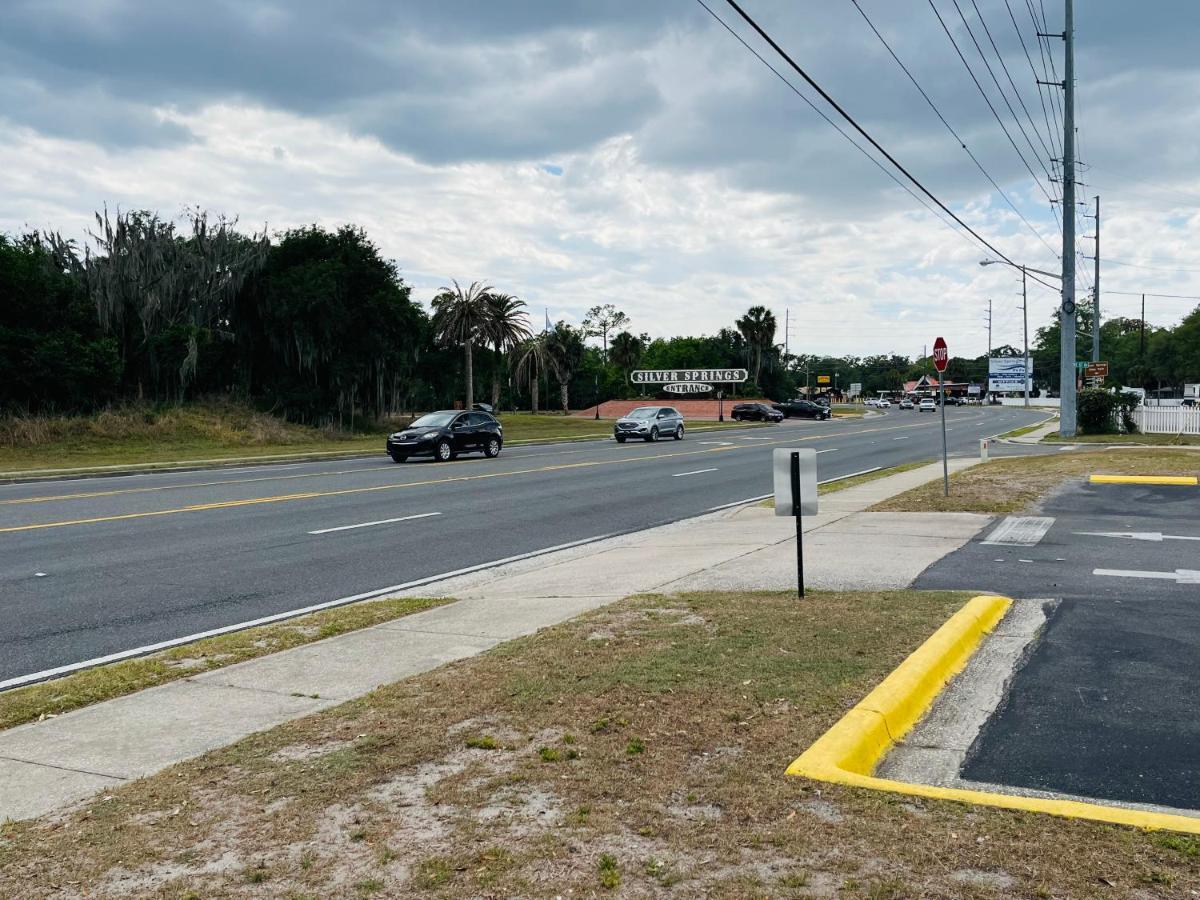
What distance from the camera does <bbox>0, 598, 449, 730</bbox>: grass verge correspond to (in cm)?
597

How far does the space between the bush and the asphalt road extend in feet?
47.0

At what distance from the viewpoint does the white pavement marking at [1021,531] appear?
12.2 m

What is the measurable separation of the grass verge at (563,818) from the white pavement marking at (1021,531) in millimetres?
7280

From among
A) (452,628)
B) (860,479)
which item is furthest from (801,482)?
(860,479)

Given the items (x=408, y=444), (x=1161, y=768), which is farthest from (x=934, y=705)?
(x=408, y=444)

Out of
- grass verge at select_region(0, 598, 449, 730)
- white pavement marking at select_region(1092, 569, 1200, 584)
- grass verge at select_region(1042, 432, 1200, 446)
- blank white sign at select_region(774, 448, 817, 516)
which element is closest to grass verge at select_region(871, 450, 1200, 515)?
white pavement marking at select_region(1092, 569, 1200, 584)

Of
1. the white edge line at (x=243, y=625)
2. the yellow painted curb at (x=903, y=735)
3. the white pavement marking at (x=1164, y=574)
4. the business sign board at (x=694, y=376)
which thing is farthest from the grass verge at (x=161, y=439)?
the business sign board at (x=694, y=376)

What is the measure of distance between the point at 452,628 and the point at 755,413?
7104 centimetres

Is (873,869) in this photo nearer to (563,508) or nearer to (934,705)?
(934,705)

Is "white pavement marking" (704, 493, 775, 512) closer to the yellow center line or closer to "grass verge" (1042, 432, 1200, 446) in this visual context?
the yellow center line

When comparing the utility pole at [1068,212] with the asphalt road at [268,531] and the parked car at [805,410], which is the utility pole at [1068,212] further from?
the parked car at [805,410]

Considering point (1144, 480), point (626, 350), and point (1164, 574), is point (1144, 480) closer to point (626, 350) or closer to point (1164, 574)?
point (1164, 574)

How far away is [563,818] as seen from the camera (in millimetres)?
3938

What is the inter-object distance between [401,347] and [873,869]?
171 ft
